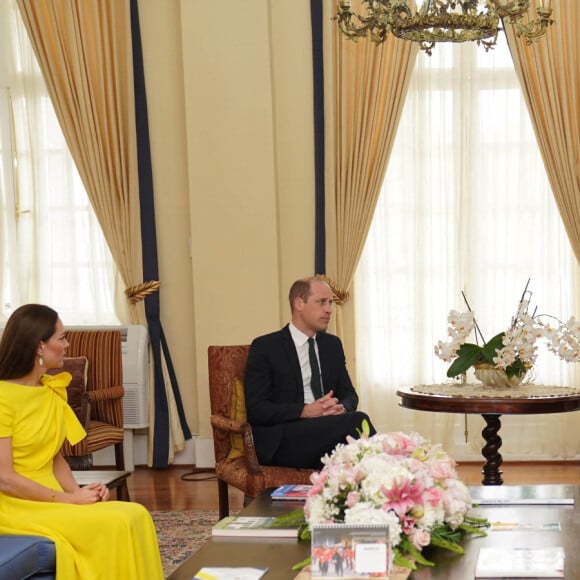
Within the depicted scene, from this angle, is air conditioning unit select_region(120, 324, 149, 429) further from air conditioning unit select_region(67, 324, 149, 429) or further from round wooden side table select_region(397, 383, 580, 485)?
round wooden side table select_region(397, 383, 580, 485)

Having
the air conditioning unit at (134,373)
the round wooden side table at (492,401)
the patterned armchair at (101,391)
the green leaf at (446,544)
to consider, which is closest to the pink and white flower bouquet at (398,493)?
the green leaf at (446,544)

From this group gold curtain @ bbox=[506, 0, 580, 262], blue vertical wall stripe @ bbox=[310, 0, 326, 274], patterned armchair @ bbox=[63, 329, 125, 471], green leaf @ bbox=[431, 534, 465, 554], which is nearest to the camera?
green leaf @ bbox=[431, 534, 465, 554]

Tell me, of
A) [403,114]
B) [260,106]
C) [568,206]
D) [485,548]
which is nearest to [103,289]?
[260,106]

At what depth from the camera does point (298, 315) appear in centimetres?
539

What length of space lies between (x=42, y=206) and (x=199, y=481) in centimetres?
244

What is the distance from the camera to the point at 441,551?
3.13 meters

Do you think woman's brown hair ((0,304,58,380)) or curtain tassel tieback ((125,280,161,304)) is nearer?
woman's brown hair ((0,304,58,380))

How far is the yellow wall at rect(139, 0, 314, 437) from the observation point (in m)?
7.37

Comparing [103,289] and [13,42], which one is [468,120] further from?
[13,42]

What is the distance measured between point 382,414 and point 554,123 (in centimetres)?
243

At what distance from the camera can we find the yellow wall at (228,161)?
7367 millimetres

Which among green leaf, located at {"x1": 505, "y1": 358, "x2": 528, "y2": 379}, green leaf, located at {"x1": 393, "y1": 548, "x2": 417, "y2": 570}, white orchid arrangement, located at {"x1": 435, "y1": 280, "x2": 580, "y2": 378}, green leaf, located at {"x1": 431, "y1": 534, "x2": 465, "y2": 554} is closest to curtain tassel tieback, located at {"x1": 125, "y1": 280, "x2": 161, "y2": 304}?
white orchid arrangement, located at {"x1": 435, "y1": 280, "x2": 580, "y2": 378}

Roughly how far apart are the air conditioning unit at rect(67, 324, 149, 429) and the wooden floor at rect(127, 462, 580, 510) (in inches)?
16.3

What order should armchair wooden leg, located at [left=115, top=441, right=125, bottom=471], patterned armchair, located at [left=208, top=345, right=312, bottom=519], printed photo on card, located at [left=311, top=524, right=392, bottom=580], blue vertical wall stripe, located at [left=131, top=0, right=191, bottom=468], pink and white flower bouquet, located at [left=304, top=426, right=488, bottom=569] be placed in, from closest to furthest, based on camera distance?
printed photo on card, located at [left=311, top=524, right=392, bottom=580] < pink and white flower bouquet, located at [left=304, top=426, right=488, bottom=569] < patterned armchair, located at [left=208, top=345, right=312, bottom=519] < armchair wooden leg, located at [left=115, top=441, right=125, bottom=471] < blue vertical wall stripe, located at [left=131, top=0, right=191, bottom=468]
